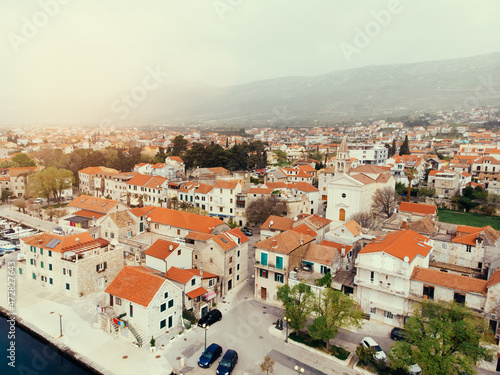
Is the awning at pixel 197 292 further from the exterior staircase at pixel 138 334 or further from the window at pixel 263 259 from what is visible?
the window at pixel 263 259

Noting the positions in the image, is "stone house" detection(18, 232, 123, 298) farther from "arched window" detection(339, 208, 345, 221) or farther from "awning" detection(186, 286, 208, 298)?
"arched window" detection(339, 208, 345, 221)

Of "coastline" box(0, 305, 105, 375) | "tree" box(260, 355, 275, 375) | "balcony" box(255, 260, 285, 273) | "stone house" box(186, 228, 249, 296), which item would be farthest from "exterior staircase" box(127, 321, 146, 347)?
"balcony" box(255, 260, 285, 273)

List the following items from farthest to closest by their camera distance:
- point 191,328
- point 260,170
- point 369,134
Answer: point 369,134 → point 260,170 → point 191,328

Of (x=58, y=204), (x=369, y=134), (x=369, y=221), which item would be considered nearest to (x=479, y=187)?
(x=369, y=221)

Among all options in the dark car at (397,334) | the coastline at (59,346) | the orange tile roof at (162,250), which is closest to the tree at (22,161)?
Result: the coastline at (59,346)

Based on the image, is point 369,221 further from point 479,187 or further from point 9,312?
point 9,312
